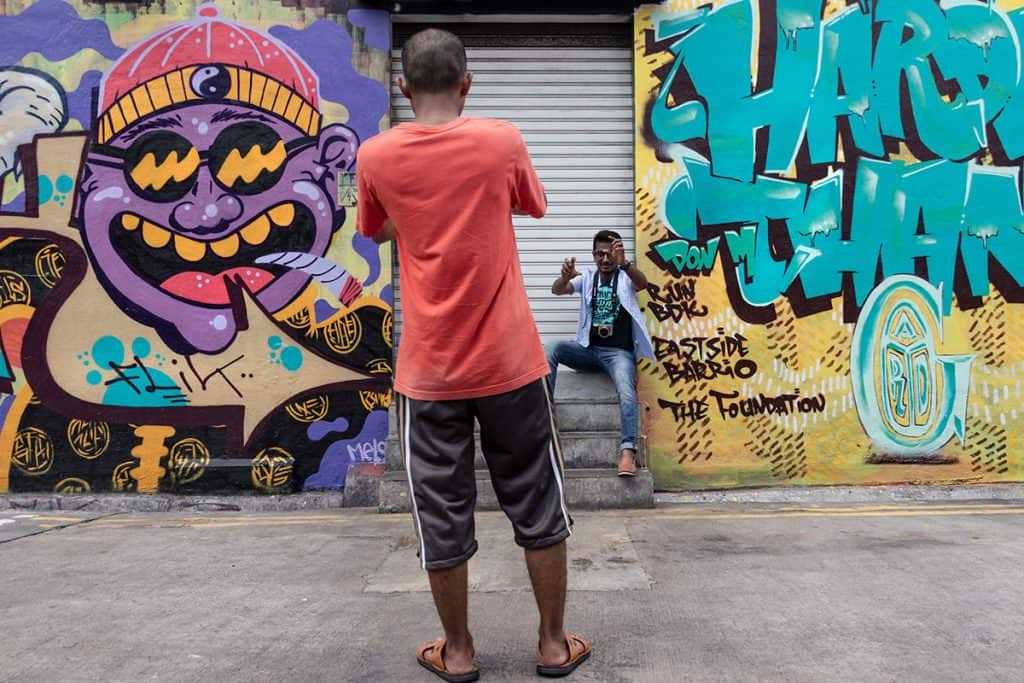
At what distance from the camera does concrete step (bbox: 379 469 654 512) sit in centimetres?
549

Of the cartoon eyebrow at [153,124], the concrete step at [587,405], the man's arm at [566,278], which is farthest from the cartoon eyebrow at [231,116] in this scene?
the man's arm at [566,278]

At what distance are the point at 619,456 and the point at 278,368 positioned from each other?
2544 millimetres

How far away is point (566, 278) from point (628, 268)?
0.96 meters

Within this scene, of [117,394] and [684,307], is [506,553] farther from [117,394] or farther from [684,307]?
[117,394]

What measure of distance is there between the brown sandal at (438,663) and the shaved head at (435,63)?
1.77 meters

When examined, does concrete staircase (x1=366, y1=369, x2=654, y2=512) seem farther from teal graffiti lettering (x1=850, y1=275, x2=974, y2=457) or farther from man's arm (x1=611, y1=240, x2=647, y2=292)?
teal graffiti lettering (x1=850, y1=275, x2=974, y2=457)

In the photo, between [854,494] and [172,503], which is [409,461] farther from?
[854,494]

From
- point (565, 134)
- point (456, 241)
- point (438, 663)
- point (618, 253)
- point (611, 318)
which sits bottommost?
point (438, 663)

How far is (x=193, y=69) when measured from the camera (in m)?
6.20

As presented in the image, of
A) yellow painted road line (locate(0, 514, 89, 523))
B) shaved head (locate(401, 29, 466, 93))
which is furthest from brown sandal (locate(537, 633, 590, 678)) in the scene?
yellow painted road line (locate(0, 514, 89, 523))

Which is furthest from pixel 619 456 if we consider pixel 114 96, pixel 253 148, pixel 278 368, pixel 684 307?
pixel 114 96

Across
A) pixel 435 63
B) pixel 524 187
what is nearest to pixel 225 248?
pixel 435 63

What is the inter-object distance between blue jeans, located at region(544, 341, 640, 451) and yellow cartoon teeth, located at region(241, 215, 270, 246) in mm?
2226

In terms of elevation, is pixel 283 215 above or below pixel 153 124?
below
